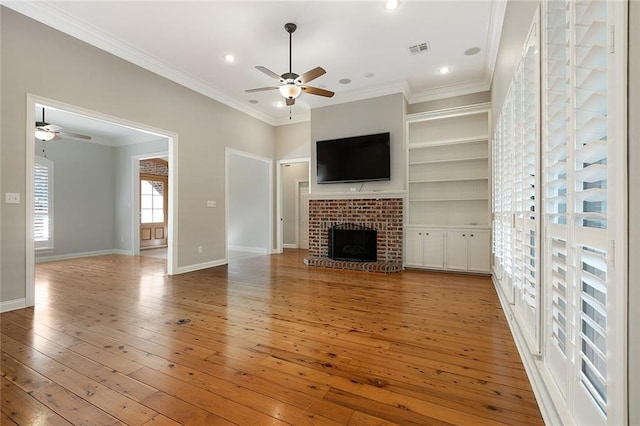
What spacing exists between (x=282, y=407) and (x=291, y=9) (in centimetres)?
387

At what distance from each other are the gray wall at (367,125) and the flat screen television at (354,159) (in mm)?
131

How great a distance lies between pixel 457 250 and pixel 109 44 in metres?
6.10

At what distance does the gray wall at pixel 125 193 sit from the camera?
7547mm

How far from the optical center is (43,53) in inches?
134

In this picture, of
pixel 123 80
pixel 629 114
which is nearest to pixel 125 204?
pixel 123 80

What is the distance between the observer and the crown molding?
3262 mm

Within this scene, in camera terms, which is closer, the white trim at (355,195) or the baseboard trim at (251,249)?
the white trim at (355,195)

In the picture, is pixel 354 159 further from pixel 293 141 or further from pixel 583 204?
pixel 583 204

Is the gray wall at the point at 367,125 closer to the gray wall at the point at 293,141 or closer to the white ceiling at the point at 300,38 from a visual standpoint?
the white ceiling at the point at 300,38

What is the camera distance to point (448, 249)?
508 cm

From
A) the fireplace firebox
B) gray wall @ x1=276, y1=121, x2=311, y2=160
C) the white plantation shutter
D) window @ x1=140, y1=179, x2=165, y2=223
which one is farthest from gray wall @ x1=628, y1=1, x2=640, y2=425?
window @ x1=140, y1=179, x2=165, y2=223

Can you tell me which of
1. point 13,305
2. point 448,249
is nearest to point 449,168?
point 448,249

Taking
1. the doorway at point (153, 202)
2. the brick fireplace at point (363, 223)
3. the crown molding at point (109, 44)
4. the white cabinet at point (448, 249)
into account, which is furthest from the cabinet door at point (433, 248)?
the doorway at point (153, 202)

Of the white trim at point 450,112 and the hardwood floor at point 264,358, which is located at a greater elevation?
the white trim at point 450,112
